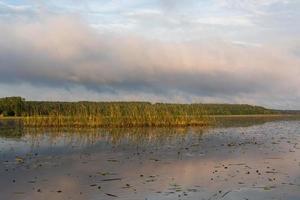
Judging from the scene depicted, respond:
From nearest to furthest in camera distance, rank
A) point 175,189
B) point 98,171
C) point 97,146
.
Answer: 1. point 175,189
2. point 98,171
3. point 97,146

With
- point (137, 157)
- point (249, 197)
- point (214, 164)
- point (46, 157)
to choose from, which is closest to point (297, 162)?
point (214, 164)

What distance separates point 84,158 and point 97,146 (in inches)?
193

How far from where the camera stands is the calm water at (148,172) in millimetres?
11211

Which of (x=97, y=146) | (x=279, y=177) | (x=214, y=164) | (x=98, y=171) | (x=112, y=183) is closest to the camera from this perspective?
(x=112, y=183)

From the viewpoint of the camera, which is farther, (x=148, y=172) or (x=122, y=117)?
(x=122, y=117)

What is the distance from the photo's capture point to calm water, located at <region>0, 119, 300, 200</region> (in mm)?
11211

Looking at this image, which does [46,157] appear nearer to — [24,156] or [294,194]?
[24,156]

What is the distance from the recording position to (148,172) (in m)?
14.4

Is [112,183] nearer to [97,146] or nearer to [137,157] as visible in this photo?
[137,157]

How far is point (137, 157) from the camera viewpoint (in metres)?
18.4

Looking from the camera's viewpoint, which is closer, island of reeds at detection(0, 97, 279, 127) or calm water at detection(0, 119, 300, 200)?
calm water at detection(0, 119, 300, 200)

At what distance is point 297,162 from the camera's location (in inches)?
676

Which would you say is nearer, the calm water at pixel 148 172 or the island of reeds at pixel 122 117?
the calm water at pixel 148 172

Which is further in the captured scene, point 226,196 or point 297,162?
point 297,162
